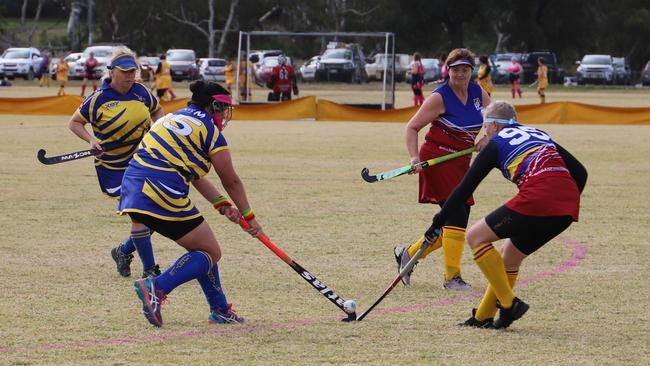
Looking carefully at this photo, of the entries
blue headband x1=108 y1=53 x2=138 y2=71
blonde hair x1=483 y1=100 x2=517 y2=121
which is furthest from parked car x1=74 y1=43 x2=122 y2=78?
blonde hair x1=483 y1=100 x2=517 y2=121

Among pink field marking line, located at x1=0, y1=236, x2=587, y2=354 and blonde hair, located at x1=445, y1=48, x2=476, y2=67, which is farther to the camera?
blonde hair, located at x1=445, y1=48, x2=476, y2=67

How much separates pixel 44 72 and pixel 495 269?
49.8 meters

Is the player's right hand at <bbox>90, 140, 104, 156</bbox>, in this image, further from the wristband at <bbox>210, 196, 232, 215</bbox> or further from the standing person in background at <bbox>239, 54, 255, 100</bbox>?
the standing person in background at <bbox>239, 54, 255, 100</bbox>

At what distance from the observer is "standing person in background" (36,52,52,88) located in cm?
5394

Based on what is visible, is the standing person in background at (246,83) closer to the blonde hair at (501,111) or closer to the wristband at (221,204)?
the wristband at (221,204)

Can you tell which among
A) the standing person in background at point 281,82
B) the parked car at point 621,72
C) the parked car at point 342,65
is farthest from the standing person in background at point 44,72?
the parked car at point 621,72

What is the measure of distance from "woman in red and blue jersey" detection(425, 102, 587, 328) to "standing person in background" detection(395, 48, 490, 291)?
174 centimetres

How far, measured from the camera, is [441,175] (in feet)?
30.9

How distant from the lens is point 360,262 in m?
10.4

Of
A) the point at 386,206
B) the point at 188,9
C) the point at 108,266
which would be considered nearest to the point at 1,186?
the point at 386,206

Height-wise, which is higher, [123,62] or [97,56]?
[123,62]

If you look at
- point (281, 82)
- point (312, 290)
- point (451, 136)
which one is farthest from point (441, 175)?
point (281, 82)

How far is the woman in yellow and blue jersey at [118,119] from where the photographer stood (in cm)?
966

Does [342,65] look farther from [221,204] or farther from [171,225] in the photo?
[171,225]
